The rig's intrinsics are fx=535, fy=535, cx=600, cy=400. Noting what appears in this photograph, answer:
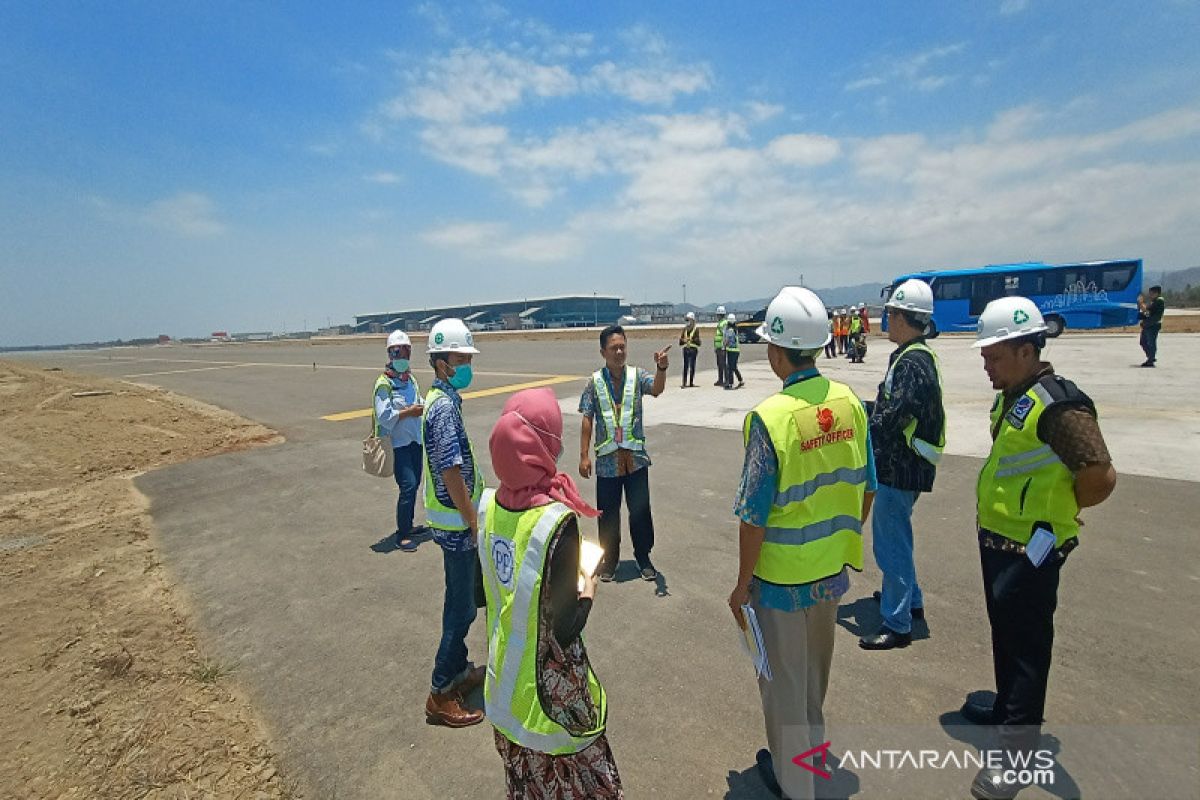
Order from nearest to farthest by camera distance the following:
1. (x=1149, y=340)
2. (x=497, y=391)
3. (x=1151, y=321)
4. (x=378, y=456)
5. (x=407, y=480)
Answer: (x=378, y=456) < (x=407, y=480) < (x=1151, y=321) < (x=1149, y=340) < (x=497, y=391)

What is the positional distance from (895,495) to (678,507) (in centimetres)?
289

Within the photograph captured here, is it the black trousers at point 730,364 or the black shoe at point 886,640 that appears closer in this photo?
the black shoe at point 886,640

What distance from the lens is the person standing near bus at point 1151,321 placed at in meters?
13.3

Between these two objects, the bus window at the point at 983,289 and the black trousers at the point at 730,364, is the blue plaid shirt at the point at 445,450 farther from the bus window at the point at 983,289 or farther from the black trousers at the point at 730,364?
the bus window at the point at 983,289

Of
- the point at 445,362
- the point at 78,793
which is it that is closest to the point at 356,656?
the point at 78,793

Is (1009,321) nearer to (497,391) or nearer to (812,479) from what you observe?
(812,479)

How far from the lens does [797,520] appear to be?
87.0 inches

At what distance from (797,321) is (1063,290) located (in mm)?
32322

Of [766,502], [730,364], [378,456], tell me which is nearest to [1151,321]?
[730,364]

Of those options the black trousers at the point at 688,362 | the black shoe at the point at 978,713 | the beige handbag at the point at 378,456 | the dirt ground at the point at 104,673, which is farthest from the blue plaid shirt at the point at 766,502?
the black trousers at the point at 688,362

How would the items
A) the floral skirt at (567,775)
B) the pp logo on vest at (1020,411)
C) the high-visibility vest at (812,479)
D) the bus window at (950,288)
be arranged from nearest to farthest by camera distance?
the floral skirt at (567,775) < the high-visibility vest at (812,479) < the pp logo on vest at (1020,411) < the bus window at (950,288)

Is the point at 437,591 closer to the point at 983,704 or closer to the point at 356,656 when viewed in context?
the point at 356,656

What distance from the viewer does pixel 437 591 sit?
4418 millimetres

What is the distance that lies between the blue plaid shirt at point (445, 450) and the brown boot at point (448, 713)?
32.2 inches
